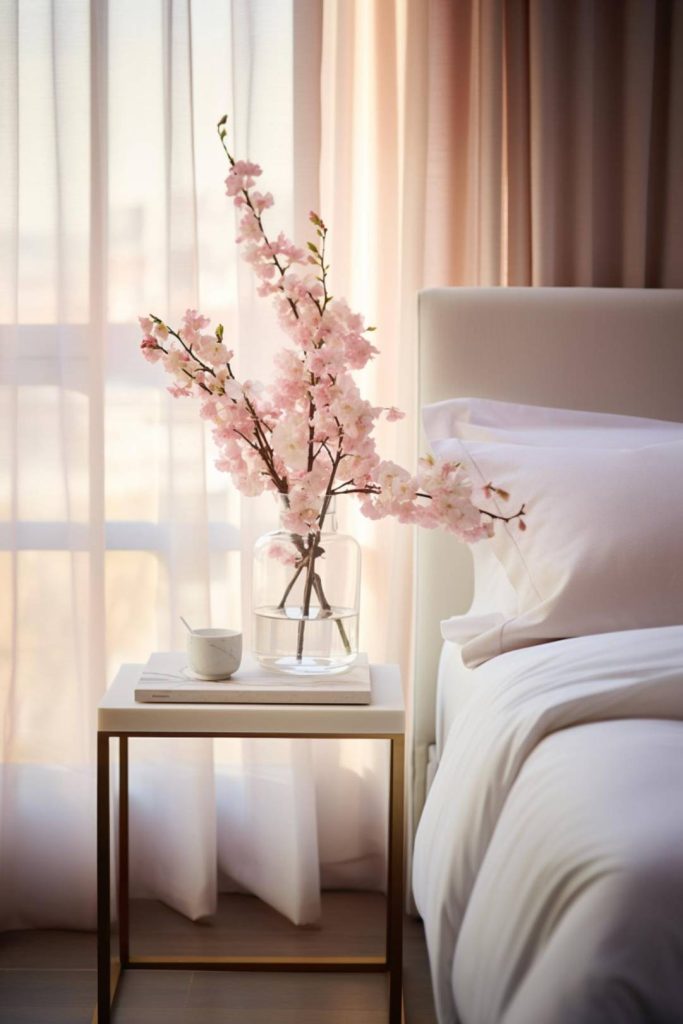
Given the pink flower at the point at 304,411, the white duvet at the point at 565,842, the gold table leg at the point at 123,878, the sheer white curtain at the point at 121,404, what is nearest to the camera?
the white duvet at the point at 565,842

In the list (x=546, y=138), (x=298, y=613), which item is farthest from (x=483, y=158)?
(x=298, y=613)

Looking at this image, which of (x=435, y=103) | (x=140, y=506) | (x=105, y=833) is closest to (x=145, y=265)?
(x=140, y=506)

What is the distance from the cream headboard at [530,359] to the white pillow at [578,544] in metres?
0.25

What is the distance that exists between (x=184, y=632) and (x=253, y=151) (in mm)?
1068

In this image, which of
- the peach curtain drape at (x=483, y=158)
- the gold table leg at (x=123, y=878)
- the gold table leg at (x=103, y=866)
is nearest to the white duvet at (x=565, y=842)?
the gold table leg at (x=103, y=866)

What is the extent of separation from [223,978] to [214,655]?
28.2 inches

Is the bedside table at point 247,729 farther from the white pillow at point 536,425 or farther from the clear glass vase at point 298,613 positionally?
the white pillow at point 536,425

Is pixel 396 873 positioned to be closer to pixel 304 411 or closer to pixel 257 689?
pixel 257 689

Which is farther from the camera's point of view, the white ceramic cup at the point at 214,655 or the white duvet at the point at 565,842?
the white ceramic cup at the point at 214,655

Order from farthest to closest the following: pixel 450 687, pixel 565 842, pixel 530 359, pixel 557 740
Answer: pixel 530 359 < pixel 450 687 < pixel 557 740 < pixel 565 842

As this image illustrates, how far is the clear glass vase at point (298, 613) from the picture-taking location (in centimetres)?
181

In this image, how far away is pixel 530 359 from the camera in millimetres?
2262

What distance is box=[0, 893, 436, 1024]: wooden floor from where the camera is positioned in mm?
1913

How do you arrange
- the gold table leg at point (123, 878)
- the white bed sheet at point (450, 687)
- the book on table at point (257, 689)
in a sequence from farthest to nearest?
the gold table leg at point (123, 878), the white bed sheet at point (450, 687), the book on table at point (257, 689)
